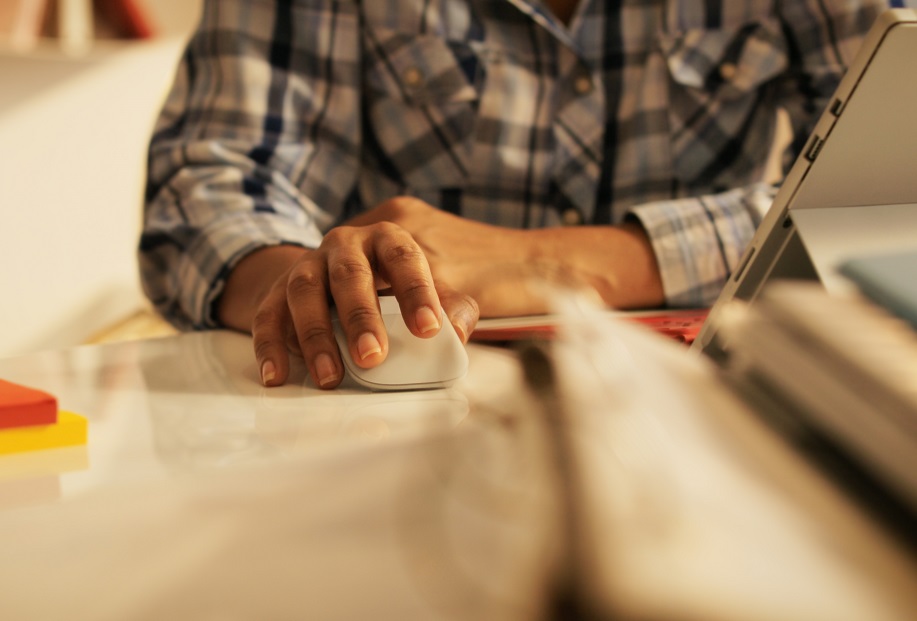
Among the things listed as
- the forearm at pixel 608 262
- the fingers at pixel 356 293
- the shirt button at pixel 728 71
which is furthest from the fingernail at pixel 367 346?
the shirt button at pixel 728 71

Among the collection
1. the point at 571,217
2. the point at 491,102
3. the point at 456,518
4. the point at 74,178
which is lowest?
the point at 74,178

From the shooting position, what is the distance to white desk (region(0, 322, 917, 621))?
188mm

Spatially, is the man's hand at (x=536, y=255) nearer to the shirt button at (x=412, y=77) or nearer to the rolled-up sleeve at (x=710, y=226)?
the rolled-up sleeve at (x=710, y=226)

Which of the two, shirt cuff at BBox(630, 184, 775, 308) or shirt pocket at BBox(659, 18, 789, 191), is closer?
shirt cuff at BBox(630, 184, 775, 308)

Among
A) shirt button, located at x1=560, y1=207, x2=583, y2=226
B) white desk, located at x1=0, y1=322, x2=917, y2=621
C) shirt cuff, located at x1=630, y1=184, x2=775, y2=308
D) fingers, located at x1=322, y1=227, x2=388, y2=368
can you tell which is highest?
white desk, located at x1=0, y1=322, x2=917, y2=621

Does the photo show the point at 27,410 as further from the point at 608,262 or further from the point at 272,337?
the point at 608,262

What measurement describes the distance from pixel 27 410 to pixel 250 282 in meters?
0.29

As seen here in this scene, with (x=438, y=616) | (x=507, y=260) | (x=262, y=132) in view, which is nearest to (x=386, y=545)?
(x=438, y=616)

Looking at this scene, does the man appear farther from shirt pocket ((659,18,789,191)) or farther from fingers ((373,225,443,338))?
fingers ((373,225,443,338))

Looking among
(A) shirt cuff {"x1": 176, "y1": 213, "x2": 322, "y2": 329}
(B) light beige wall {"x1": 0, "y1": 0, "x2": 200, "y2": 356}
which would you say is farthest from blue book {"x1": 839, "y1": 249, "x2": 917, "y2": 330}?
(B) light beige wall {"x1": 0, "y1": 0, "x2": 200, "y2": 356}

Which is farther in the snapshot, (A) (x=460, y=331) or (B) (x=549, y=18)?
(B) (x=549, y=18)

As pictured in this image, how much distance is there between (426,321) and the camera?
47 centimetres

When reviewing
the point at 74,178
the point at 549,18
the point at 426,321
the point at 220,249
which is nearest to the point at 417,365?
the point at 426,321

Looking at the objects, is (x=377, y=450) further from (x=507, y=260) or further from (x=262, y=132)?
(x=262, y=132)
